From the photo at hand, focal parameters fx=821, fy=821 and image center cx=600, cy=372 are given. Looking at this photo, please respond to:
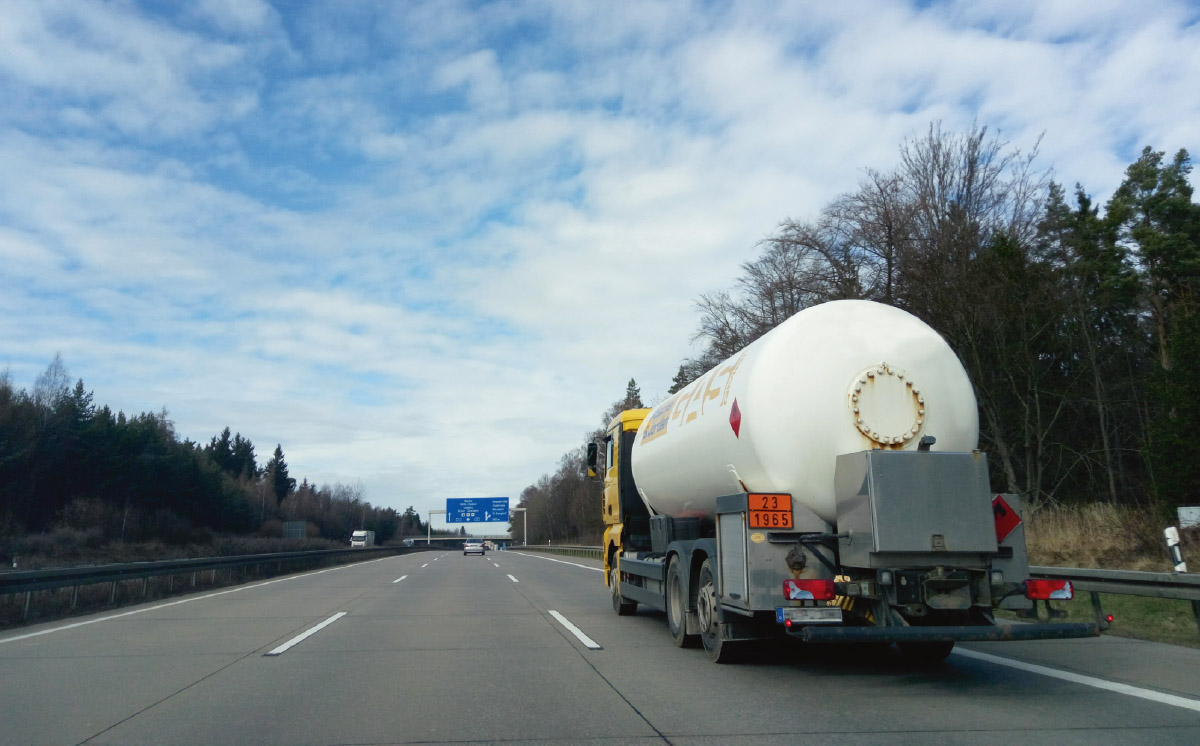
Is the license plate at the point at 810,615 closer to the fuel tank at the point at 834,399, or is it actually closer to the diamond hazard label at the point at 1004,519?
the fuel tank at the point at 834,399

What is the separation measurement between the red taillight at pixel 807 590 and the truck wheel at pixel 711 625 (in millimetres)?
1381

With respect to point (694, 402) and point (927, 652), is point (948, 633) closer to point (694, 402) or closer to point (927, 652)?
point (927, 652)

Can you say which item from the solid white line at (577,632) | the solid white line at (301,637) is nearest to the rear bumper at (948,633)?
the solid white line at (577,632)

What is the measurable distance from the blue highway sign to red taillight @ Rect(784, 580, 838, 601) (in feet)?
206

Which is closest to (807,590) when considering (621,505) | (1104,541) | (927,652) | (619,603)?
(927,652)

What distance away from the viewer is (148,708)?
640 cm

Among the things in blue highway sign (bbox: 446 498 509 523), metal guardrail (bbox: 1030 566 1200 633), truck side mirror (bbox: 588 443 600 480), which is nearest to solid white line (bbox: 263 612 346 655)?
truck side mirror (bbox: 588 443 600 480)

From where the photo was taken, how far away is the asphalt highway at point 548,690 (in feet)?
18.3

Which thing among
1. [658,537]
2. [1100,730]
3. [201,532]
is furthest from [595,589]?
[201,532]

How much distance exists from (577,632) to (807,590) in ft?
17.3

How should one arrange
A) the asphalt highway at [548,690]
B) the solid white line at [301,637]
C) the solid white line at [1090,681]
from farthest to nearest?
1. the solid white line at [301,637]
2. the solid white line at [1090,681]
3. the asphalt highway at [548,690]

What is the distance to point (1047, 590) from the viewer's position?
22.6ft

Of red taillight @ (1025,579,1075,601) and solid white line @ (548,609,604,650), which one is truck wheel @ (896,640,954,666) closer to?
red taillight @ (1025,579,1075,601)

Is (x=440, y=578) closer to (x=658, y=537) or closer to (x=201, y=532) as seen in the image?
(x=658, y=537)
